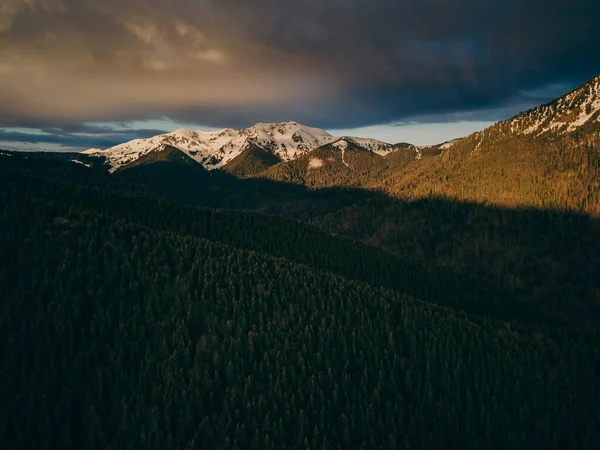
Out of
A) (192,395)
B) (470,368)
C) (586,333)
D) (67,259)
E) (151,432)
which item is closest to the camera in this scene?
(151,432)

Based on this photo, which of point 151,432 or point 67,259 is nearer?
point 151,432

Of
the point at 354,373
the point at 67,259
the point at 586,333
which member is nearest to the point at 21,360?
the point at 67,259

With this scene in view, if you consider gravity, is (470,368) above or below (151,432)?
above

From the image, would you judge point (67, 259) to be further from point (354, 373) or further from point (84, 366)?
point (354, 373)

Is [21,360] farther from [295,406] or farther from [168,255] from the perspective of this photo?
[295,406]

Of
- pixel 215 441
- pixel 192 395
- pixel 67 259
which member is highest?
pixel 67 259

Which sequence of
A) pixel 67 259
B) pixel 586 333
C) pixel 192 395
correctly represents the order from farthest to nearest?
1. pixel 586 333
2. pixel 67 259
3. pixel 192 395
